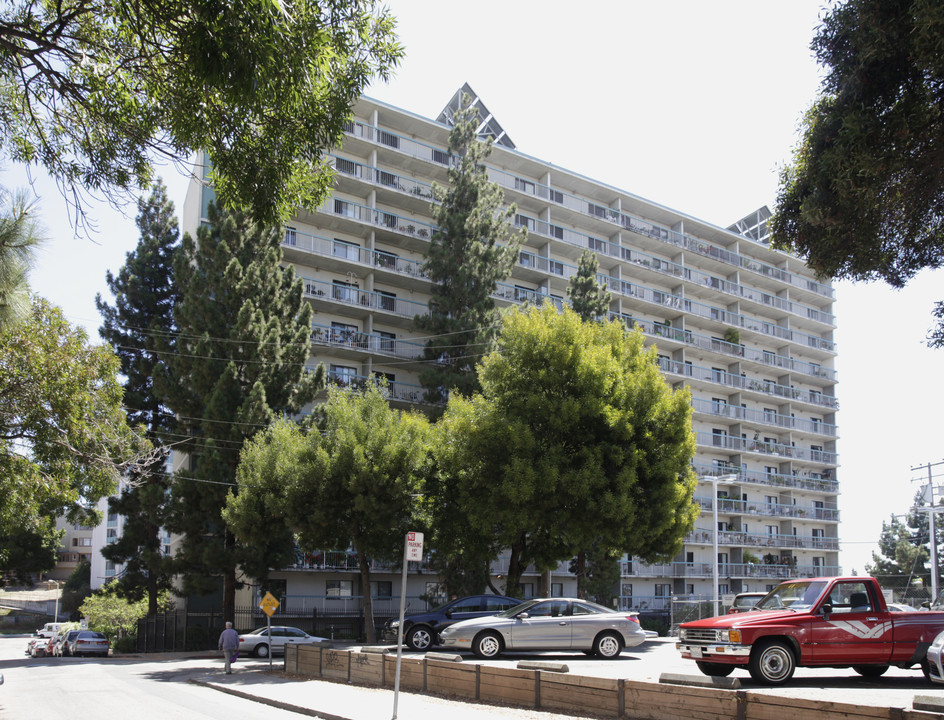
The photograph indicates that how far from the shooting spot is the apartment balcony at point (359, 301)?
1674 inches

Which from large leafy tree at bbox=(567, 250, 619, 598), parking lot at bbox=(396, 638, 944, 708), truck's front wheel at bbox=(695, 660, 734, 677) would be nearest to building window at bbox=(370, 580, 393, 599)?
large leafy tree at bbox=(567, 250, 619, 598)

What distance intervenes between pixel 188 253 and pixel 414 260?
1532 centimetres

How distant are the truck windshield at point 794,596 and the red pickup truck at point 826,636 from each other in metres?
0.04

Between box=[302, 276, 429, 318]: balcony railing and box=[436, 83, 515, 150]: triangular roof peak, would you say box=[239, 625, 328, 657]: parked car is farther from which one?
box=[436, 83, 515, 150]: triangular roof peak

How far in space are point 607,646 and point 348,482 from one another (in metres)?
9.54

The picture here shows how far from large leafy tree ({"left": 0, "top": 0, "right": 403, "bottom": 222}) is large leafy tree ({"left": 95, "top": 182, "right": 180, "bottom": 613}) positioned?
2444 centimetres

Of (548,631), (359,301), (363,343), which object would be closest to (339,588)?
(363,343)

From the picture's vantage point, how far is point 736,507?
55.1 meters

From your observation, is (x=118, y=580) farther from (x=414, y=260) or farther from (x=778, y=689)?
(x=778, y=689)

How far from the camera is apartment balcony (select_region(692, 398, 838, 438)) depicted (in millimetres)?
56469

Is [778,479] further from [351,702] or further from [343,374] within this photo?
[351,702]

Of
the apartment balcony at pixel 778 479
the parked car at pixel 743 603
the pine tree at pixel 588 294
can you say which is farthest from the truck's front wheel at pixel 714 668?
the apartment balcony at pixel 778 479

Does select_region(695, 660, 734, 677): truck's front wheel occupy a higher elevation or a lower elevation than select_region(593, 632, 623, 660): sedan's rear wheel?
higher

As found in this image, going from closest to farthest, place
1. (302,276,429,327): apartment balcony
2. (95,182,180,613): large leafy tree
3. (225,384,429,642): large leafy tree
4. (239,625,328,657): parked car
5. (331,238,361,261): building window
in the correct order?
(225,384,429,642): large leafy tree < (239,625,328,657): parked car < (95,182,180,613): large leafy tree < (302,276,429,327): apartment balcony < (331,238,361,261): building window
